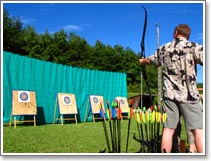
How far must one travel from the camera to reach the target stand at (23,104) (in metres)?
3.98

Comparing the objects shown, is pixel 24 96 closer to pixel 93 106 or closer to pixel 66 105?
pixel 66 105

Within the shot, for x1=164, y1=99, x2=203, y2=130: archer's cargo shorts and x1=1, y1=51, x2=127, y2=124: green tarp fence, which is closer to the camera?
x1=164, y1=99, x2=203, y2=130: archer's cargo shorts

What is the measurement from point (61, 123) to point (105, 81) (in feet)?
4.51

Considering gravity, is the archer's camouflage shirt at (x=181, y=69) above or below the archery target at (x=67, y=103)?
above

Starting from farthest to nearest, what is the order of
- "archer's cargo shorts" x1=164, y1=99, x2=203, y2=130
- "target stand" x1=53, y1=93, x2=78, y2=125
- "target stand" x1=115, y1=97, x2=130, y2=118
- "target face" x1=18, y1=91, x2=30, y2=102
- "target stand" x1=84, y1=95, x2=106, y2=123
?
"target stand" x1=115, y1=97, x2=130, y2=118
"target stand" x1=84, y1=95, x2=106, y2=123
"target stand" x1=53, y1=93, x2=78, y2=125
"target face" x1=18, y1=91, x2=30, y2=102
"archer's cargo shorts" x1=164, y1=99, x2=203, y2=130

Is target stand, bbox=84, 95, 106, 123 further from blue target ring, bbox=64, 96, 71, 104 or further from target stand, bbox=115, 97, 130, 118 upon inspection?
blue target ring, bbox=64, 96, 71, 104

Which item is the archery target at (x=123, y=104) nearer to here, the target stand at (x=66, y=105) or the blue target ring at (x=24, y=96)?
the target stand at (x=66, y=105)

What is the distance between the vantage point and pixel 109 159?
70.9 inches

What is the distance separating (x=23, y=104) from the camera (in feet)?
13.4

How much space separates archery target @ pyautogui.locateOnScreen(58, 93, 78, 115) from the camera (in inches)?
187

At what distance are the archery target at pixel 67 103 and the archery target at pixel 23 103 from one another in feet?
1.82

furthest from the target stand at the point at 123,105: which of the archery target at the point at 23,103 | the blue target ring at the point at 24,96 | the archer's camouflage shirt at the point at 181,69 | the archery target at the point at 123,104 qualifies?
the archer's camouflage shirt at the point at 181,69

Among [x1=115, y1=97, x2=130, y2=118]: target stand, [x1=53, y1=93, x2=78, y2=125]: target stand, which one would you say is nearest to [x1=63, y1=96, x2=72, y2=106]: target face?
[x1=53, y1=93, x2=78, y2=125]: target stand

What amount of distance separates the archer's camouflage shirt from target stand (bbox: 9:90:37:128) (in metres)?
2.58
